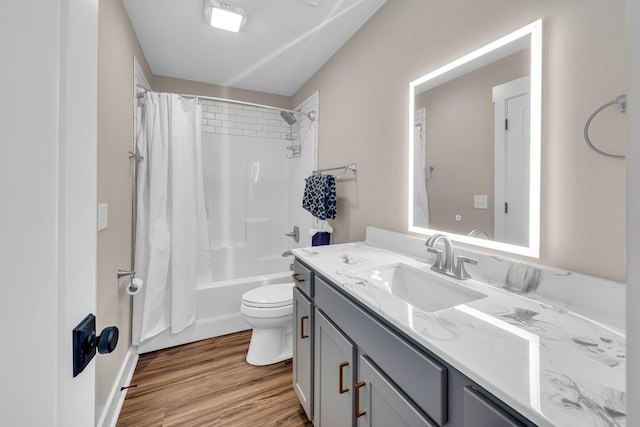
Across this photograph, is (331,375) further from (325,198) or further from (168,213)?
(168,213)

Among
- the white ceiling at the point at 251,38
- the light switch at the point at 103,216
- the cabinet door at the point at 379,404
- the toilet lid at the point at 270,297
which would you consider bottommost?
the toilet lid at the point at 270,297

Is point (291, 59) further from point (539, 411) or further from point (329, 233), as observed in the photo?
point (539, 411)

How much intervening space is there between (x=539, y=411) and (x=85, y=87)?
943mm

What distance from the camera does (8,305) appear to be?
0.32m

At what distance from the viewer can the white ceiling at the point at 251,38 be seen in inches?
68.7

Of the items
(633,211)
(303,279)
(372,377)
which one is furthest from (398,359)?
(303,279)

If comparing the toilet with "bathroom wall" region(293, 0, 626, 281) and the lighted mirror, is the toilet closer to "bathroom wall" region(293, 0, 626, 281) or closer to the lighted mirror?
"bathroom wall" region(293, 0, 626, 281)

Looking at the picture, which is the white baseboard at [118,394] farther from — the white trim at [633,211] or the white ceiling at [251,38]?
the white ceiling at [251,38]

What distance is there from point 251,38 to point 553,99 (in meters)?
1.98

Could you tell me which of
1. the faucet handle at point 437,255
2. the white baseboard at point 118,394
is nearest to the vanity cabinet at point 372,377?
the faucet handle at point 437,255

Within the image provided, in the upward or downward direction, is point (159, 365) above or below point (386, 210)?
below

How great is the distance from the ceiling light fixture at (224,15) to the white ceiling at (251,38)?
0.15 feet

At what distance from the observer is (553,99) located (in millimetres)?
941

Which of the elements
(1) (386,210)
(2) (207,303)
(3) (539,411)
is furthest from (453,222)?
(2) (207,303)
